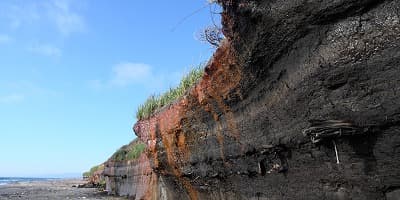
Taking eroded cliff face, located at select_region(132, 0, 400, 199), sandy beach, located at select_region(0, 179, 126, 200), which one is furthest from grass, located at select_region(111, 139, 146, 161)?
eroded cliff face, located at select_region(132, 0, 400, 199)

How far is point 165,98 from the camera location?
36.6 ft

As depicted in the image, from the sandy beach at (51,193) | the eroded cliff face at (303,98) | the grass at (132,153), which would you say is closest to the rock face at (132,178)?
the grass at (132,153)

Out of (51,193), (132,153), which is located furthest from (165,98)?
(51,193)

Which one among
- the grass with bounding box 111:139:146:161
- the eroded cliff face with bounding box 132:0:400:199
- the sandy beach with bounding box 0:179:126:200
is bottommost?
the sandy beach with bounding box 0:179:126:200

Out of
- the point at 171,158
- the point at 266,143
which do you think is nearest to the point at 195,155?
the point at 171,158

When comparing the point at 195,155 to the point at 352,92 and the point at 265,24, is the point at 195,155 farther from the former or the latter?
the point at 352,92

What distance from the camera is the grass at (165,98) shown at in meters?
9.08

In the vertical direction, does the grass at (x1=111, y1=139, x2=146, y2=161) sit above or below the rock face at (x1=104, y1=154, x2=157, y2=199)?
above

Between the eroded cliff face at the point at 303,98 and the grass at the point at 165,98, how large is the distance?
2470 millimetres

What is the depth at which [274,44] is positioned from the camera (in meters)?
4.13

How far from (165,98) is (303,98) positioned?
7622 millimetres

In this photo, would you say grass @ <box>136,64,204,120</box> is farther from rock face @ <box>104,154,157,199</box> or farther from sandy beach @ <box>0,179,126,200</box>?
sandy beach @ <box>0,179,126,200</box>

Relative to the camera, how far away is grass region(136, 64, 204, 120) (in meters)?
9.08

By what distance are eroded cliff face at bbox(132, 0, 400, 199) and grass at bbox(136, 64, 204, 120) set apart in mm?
2470
